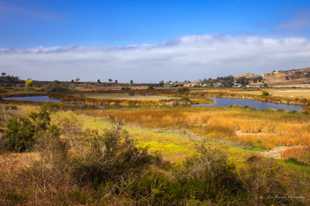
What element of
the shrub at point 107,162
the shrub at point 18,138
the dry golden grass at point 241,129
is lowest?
the dry golden grass at point 241,129

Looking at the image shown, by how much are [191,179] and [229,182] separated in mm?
1089

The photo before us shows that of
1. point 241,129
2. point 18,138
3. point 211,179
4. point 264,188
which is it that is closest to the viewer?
point 264,188

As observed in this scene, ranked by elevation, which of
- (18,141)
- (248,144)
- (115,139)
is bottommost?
(248,144)

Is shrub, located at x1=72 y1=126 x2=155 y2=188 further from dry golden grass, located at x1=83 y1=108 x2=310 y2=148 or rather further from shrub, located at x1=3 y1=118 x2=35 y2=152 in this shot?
dry golden grass, located at x1=83 y1=108 x2=310 y2=148

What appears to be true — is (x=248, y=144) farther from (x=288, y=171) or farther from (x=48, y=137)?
(x=48, y=137)

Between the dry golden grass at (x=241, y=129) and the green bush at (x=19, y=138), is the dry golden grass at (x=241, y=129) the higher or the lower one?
the lower one

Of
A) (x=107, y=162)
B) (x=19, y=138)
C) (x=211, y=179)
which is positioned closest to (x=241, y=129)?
(x=19, y=138)

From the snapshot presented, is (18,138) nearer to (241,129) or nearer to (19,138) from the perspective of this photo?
(19,138)

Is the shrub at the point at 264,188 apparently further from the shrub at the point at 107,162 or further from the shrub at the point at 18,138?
the shrub at the point at 18,138

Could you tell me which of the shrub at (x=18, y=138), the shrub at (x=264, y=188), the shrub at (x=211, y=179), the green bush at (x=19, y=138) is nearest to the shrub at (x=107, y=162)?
the shrub at (x=211, y=179)

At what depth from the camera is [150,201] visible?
6.79 metres

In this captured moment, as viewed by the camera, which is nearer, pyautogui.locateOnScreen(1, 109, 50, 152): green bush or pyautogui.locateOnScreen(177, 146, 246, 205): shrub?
pyautogui.locateOnScreen(177, 146, 246, 205): shrub

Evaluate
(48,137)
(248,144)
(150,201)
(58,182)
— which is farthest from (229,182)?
(248,144)

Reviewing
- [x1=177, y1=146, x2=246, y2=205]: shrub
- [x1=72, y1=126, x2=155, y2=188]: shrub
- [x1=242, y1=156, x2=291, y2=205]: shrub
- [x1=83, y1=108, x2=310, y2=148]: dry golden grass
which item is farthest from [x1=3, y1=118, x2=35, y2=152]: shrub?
[x1=83, y1=108, x2=310, y2=148]: dry golden grass
